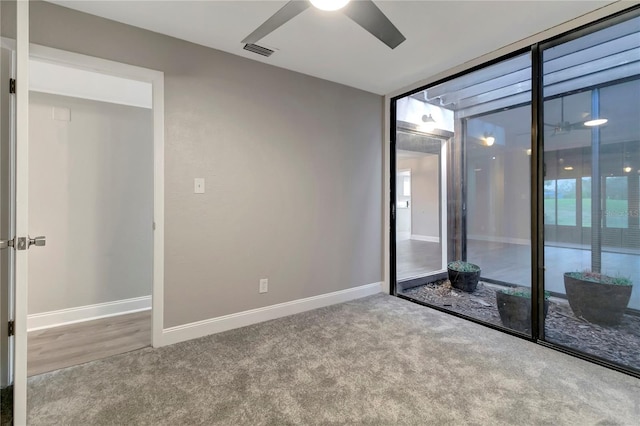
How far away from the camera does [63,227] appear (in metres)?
2.92

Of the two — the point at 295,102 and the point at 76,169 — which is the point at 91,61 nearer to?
the point at 76,169

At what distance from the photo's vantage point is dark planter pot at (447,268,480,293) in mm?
3600

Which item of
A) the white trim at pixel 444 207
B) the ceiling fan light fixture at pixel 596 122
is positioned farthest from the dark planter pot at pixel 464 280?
the ceiling fan light fixture at pixel 596 122

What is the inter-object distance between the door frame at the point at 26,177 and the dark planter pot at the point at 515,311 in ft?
10.1

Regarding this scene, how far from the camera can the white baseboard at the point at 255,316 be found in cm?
245

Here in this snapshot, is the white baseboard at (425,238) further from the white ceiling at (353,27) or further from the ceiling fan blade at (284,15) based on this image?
the ceiling fan blade at (284,15)

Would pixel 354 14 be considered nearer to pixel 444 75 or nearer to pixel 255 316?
pixel 444 75

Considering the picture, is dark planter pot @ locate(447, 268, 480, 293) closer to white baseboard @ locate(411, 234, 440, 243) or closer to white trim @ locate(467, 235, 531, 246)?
white trim @ locate(467, 235, 531, 246)

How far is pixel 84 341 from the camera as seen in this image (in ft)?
8.23

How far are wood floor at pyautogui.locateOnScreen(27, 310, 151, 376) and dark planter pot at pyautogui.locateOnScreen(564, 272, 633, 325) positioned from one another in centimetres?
350

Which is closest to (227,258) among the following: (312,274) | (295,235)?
(295,235)

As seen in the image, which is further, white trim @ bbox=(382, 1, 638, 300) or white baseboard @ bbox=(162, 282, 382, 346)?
white baseboard @ bbox=(162, 282, 382, 346)

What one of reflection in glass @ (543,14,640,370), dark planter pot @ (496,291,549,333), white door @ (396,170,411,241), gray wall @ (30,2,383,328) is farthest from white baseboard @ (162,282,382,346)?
reflection in glass @ (543,14,640,370)

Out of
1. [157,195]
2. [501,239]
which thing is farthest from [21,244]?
[501,239]
